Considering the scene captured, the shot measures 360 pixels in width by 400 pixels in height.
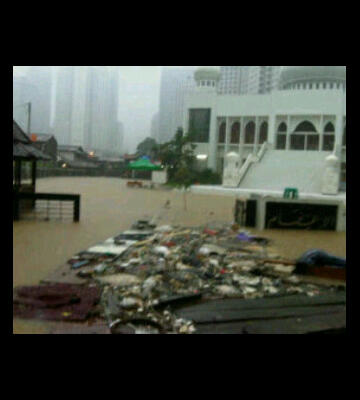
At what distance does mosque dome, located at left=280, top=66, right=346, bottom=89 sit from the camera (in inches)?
1565

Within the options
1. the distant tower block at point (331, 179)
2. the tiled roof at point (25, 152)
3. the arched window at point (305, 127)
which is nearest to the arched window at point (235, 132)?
the arched window at point (305, 127)

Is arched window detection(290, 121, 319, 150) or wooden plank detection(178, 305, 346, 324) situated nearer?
wooden plank detection(178, 305, 346, 324)

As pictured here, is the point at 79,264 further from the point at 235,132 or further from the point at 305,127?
the point at 235,132

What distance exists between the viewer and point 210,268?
7500 millimetres

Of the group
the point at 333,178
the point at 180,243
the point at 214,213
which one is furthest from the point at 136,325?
the point at 333,178

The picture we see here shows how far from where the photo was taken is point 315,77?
4072 centimetres

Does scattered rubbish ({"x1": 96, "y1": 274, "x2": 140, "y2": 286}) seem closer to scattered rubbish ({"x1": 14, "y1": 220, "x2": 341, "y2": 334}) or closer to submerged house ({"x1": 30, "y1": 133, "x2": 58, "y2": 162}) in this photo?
scattered rubbish ({"x1": 14, "y1": 220, "x2": 341, "y2": 334})

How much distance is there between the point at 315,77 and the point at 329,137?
7.69 m

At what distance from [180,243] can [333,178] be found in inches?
803

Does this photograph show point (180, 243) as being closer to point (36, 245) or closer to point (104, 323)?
point (36, 245)

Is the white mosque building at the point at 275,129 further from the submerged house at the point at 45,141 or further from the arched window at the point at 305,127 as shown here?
the submerged house at the point at 45,141

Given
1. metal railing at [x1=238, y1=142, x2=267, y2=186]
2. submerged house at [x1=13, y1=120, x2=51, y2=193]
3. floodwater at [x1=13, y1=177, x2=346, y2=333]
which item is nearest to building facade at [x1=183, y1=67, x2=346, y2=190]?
metal railing at [x1=238, y1=142, x2=267, y2=186]

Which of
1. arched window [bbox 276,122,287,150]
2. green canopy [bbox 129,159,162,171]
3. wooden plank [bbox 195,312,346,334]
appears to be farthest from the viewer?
arched window [bbox 276,122,287,150]

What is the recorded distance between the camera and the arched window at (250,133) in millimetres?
39375
